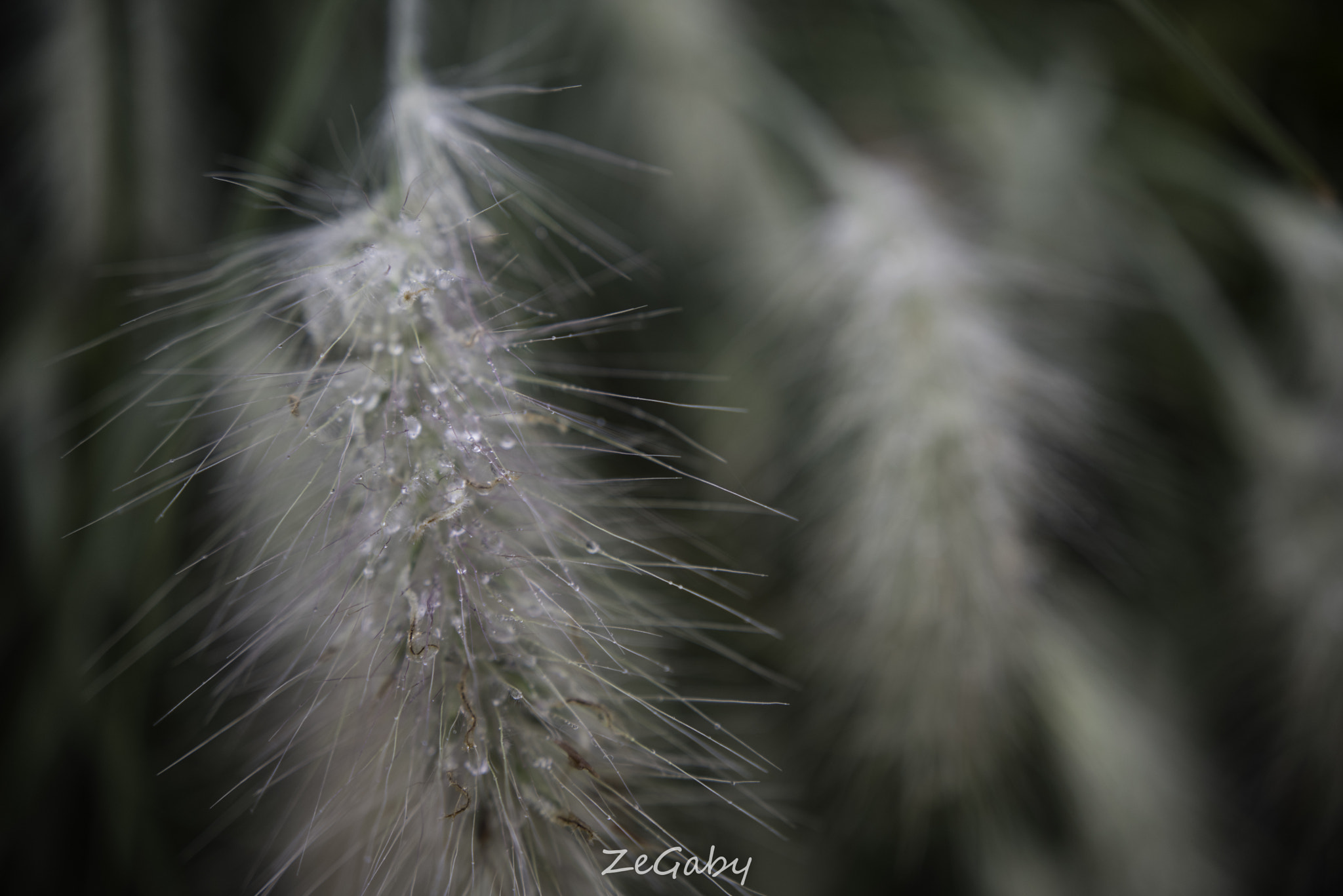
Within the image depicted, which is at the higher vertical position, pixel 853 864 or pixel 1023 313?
pixel 1023 313

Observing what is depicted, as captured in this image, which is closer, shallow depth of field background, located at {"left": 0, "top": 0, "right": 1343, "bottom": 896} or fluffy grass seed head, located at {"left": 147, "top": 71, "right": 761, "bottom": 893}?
fluffy grass seed head, located at {"left": 147, "top": 71, "right": 761, "bottom": 893}

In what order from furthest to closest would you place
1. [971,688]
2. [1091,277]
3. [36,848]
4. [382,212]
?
[1091,277] → [36,848] → [971,688] → [382,212]

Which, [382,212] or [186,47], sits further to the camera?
[186,47]

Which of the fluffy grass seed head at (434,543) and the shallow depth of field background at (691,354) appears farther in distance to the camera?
the shallow depth of field background at (691,354)

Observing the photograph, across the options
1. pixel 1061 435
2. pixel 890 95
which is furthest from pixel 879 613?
pixel 890 95

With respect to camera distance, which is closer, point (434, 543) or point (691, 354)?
point (434, 543)

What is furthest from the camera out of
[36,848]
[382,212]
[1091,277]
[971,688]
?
[1091,277]

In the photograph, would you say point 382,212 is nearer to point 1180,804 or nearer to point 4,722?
point 4,722

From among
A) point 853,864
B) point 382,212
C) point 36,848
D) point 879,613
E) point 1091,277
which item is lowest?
point 36,848
